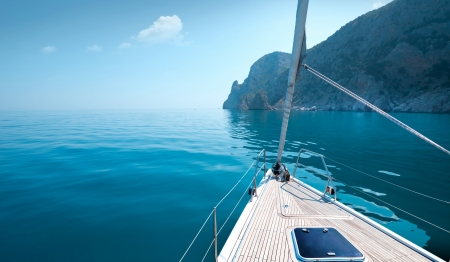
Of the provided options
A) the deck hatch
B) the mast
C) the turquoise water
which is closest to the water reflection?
the turquoise water

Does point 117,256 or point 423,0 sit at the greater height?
point 423,0

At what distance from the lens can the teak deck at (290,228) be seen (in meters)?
4.50

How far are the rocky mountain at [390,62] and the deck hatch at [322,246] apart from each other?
4058 inches

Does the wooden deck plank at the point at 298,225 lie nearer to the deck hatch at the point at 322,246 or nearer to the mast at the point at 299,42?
the deck hatch at the point at 322,246

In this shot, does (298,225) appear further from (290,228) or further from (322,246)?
(322,246)

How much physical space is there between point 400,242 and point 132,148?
20.2 m

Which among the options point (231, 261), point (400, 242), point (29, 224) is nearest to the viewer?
point (231, 261)

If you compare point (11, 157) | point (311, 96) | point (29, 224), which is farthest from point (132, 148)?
point (311, 96)

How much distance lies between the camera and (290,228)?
5480 millimetres

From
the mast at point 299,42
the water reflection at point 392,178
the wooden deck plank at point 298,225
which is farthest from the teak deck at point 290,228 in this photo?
the mast at point 299,42

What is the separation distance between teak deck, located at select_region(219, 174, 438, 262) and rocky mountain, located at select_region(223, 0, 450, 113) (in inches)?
3991

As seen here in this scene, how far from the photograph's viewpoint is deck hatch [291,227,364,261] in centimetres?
412

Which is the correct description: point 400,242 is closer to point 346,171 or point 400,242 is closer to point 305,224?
point 305,224

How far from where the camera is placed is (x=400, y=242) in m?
5.00
